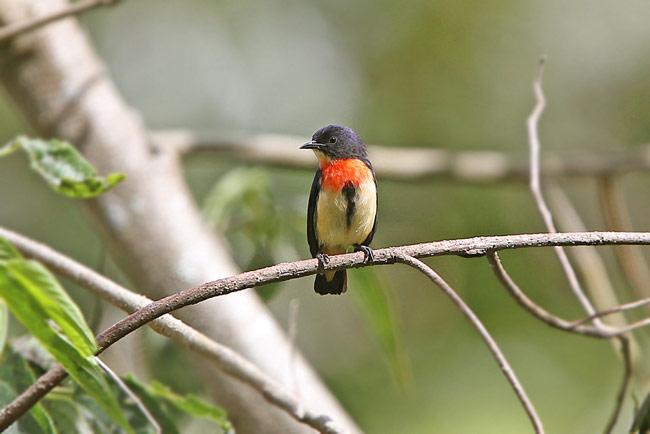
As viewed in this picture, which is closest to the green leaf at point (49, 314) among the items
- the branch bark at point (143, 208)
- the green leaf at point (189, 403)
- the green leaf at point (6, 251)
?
the green leaf at point (6, 251)

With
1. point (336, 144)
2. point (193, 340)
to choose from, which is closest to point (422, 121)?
point (336, 144)

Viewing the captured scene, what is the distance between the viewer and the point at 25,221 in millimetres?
7867

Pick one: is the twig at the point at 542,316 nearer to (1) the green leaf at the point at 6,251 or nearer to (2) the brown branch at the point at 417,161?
(1) the green leaf at the point at 6,251

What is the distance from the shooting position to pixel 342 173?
373 centimetres

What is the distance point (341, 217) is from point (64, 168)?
124 centimetres

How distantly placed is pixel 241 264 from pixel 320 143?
0.63m

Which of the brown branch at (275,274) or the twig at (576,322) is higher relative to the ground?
the twig at (576,322)

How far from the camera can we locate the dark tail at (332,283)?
352cm

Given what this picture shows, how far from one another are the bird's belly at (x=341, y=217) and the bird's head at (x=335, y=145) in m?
0.24

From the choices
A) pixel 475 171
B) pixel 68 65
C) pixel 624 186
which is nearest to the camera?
pixel 68 65

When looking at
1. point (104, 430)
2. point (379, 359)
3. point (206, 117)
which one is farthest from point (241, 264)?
point (206, 117)

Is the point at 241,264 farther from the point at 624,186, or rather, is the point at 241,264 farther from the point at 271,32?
the point at 271,32

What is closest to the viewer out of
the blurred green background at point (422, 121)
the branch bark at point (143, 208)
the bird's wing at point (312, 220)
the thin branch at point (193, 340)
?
the thin branch at point (193, 340)

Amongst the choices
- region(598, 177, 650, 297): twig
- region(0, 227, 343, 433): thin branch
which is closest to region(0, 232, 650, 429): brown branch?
region(0, 227, 343, 433): thin branch
